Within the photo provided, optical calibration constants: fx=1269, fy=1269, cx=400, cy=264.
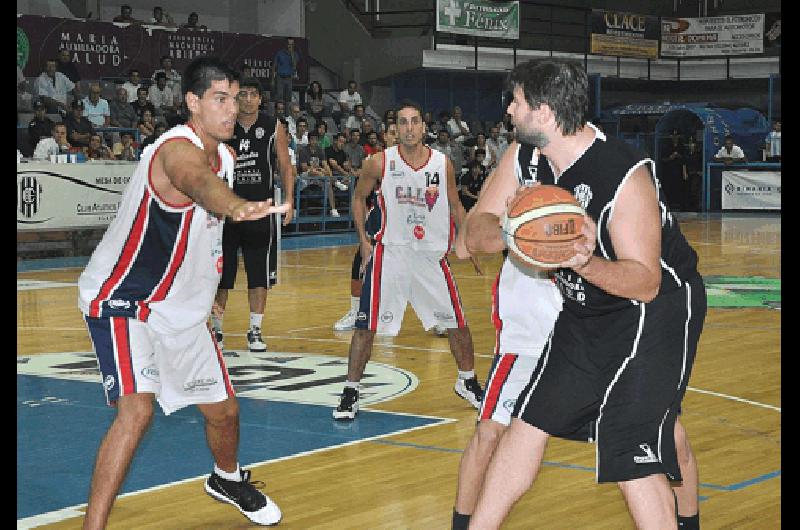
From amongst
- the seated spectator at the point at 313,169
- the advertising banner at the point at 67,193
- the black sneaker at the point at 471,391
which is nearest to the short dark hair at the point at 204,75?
the black sneaker at the point at 471,391

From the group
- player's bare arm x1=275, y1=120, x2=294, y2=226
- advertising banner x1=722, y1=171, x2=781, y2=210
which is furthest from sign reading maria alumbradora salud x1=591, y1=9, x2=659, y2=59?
player's bare arm x1=275, y1=120, x2=294, y2=226

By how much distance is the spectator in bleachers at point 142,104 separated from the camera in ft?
74.6

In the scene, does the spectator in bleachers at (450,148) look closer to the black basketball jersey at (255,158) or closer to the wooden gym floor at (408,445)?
the wooden gym floor at (408,445)

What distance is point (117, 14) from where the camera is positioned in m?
28.4

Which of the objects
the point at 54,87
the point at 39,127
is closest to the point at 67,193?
the point at 39,127

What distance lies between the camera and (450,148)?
89.2ft

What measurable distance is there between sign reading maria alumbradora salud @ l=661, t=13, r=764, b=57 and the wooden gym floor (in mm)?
25183

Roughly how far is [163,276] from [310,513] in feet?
4.72

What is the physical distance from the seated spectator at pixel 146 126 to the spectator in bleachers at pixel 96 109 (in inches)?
23.1

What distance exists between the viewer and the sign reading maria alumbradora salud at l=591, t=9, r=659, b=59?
35.7m

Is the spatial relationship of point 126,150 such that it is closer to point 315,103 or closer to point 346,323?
point 315,103

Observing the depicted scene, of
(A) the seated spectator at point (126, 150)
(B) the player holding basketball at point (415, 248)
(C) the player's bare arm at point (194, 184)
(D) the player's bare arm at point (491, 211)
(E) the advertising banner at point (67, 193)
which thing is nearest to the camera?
(C) the player's bare arm at point (194, 184)
